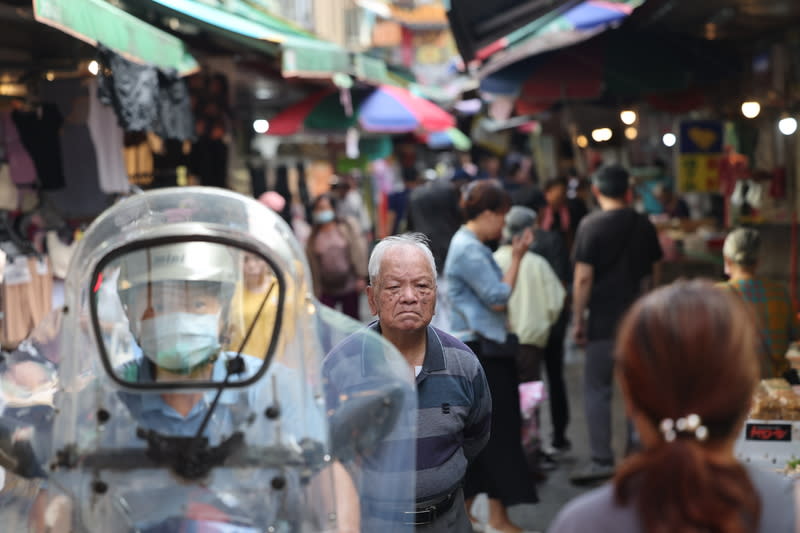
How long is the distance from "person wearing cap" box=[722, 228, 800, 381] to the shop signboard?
5126 mm

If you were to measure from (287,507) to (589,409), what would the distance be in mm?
5317

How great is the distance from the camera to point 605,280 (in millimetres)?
8047

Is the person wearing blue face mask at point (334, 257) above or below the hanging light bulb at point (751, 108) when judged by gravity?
below

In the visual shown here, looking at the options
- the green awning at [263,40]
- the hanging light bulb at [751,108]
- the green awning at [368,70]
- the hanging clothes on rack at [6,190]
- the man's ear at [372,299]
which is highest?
the green awning at [368,70]

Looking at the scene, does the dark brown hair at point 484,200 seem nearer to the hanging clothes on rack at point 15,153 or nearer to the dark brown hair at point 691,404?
the hanging clothes on rack at point 15,153

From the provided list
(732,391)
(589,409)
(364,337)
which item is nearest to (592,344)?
(589,409)

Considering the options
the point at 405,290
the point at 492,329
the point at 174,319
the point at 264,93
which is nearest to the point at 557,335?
the point at 492,329

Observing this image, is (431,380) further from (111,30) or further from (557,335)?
(557,335)

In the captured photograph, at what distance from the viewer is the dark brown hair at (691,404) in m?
2.10

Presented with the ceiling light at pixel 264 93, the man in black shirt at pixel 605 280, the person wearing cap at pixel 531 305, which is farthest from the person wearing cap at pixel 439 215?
the ceiling light at pixel 264 93

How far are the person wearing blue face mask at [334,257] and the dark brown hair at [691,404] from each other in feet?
30.6

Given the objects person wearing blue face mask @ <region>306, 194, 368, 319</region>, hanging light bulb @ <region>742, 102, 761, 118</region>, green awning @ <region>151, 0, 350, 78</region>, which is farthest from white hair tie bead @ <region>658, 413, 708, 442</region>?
person wearing blue face mask @ <region>306, 194, 368, 319</region>

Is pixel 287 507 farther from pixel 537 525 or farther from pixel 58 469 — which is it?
pixel 537 525

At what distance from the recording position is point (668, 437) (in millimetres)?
2137
